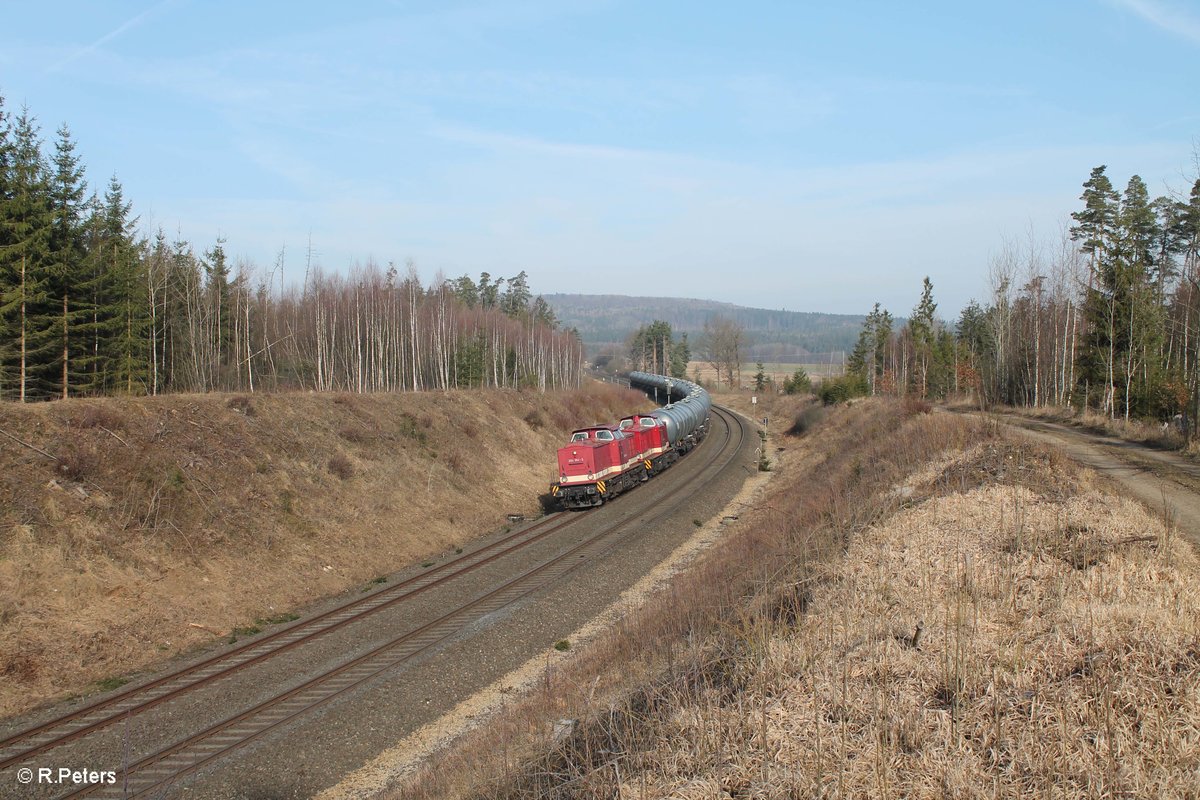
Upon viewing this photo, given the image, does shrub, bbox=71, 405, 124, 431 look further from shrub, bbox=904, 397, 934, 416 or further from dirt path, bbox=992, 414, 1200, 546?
shrub, bbox=904, 397, 934, 416

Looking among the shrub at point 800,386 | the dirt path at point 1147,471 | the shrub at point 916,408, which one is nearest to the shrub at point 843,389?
the shrub at point 916,408

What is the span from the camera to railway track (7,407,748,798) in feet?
30.7

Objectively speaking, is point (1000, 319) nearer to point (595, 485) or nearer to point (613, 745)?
point (595, 485)

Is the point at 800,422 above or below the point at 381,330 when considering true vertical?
below

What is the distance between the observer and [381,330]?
58.8 metres

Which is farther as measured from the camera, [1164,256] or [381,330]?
[381,330]

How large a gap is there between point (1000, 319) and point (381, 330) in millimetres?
48345

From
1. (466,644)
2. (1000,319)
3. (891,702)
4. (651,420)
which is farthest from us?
(1000,319)

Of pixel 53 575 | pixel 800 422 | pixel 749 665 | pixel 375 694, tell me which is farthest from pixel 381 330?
pixel 749 665

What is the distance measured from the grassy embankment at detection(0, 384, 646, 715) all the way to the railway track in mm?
1242

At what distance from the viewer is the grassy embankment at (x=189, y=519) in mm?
13117

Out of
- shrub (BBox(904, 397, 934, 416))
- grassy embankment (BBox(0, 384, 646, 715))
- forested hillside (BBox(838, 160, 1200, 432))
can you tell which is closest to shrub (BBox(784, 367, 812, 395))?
forested hillside (BBox(838, 160, 1200, 432))

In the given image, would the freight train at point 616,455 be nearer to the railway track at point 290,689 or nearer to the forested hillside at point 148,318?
the railway track at point 290,689

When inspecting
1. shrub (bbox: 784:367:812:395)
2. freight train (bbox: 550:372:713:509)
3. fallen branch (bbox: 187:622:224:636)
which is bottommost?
fallen branch (bbox: 187:622:224:636)
